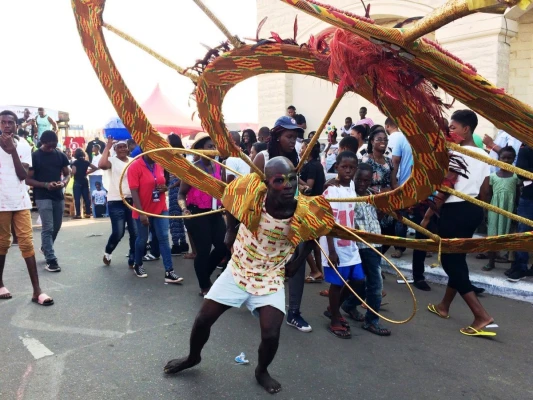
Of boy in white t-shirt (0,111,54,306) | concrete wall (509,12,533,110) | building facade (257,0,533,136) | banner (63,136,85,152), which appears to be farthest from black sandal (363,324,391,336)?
banner (63,136,85,152)

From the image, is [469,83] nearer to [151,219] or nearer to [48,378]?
[48,378]

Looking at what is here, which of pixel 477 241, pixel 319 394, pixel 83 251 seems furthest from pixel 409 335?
pixel 83 251

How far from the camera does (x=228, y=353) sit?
12.1ft

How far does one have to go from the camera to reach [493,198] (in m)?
6.18

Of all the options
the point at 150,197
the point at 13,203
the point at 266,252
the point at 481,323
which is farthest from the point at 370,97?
the point at 13,203

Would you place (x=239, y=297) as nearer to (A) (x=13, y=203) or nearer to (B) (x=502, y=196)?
(A) (x=13, y=203)

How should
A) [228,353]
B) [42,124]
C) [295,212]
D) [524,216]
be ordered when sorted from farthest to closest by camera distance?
[42,124], [524,216], [228,353], [295,212]

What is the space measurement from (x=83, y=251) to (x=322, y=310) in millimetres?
4476

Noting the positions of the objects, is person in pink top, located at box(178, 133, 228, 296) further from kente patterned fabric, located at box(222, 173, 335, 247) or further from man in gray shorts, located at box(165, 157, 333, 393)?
kente patterned fabric, located at box(222, 173, 335, 247)

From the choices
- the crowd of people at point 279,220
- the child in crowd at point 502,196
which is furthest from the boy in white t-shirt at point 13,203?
the child in crowd at point 502,196

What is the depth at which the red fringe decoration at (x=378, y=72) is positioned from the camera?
2.05 meters

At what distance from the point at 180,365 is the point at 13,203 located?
2694 mm

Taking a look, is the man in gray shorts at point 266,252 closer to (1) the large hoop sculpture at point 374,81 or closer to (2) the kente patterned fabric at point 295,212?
(2) the kente patterned fabric at point 295,212

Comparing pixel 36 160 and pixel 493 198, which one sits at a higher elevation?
pixel 36 160
